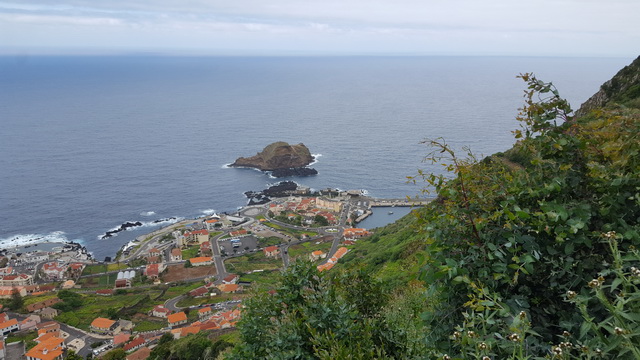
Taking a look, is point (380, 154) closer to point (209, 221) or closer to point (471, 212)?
point (209, 221)

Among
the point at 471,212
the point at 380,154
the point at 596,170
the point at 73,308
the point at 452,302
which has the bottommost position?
the point at 73,308

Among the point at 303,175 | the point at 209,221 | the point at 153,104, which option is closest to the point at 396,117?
the point at 303,175

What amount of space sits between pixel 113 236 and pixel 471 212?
58.6 meters

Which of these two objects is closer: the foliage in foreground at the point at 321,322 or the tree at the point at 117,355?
the foliage in foreground at the point at 321,322

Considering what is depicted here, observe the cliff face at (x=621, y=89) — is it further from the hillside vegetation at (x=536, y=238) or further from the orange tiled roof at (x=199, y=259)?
the orange tiled roof at (x=199, y=259)

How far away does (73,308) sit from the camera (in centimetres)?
4016

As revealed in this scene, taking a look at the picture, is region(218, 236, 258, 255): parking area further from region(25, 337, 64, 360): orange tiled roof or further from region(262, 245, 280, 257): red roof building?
region(25, 337, 64, 360): orange tiled roof

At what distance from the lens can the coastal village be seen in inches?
1312

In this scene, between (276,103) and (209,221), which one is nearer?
(209,221)

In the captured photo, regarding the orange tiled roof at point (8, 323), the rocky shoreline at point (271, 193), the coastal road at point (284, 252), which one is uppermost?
the rocky shoreline at point (271, 193)

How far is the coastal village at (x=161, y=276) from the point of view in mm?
33312

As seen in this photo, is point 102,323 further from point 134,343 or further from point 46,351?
point 134,343

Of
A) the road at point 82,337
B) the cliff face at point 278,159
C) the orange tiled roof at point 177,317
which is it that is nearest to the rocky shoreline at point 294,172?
the cliff face at point 278,159

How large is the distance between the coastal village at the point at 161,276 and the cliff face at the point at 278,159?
15.8m
